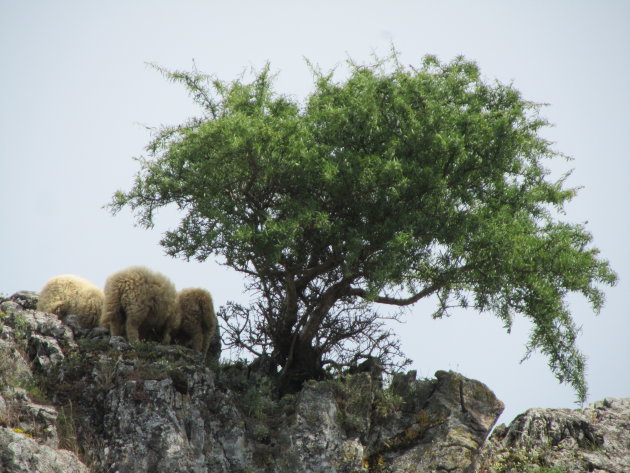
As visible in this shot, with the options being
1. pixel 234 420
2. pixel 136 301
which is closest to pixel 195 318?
pixel 136 301

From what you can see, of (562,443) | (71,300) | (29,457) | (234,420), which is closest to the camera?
(29,457)

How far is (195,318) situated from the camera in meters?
15.6

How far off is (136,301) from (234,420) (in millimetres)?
3146

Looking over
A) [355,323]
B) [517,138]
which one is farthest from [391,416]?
[517,138]

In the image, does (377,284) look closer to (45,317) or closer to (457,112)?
(457,112)

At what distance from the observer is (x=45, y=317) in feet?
47.4

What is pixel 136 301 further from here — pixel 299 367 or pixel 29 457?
pixel 29 457

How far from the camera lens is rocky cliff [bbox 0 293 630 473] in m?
12.1

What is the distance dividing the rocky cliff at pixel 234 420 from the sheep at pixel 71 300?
612 mm

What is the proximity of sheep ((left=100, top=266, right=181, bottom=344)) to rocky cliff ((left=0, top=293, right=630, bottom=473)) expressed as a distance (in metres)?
0.51

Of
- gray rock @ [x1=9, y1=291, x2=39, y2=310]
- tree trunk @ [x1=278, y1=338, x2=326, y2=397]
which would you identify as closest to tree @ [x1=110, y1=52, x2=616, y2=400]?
tree trunk @ [x1=278, y1=338, x2=326, y2=397]

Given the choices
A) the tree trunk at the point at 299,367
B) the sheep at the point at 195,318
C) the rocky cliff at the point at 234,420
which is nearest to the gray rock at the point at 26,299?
the rocky cliff at the point at 234,420

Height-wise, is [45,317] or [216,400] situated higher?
[45,317]

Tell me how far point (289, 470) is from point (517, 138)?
8.17 metres
